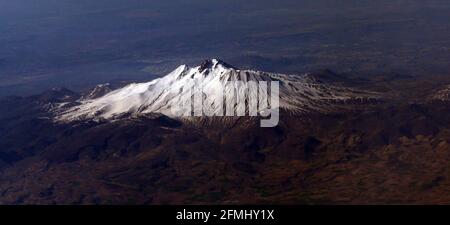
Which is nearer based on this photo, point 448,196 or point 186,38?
point 448,196

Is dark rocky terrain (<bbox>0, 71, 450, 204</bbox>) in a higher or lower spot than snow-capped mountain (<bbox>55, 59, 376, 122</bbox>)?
lower

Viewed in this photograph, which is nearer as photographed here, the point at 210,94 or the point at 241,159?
the point at 241,159

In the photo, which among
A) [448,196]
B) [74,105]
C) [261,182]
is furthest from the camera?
[74,105]

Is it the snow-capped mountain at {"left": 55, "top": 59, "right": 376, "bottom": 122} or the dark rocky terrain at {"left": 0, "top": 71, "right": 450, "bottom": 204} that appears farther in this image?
the snow-capped mountain at {"left": 55, "top": 59, "right": 376, "bottom": 122}
